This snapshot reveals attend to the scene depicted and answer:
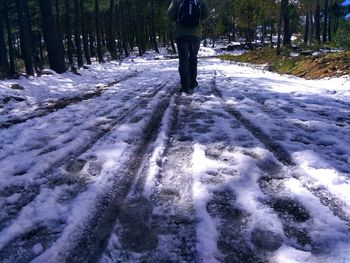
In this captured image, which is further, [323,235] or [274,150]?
[274,150]

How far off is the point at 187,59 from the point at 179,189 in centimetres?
607

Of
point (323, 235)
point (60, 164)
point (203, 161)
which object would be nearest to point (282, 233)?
point (323, 235)

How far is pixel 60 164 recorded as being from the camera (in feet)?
11.8

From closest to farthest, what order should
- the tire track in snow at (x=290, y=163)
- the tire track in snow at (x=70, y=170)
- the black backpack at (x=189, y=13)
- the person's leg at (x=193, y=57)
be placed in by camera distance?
1. the tire track in snow at (x=290, y=163)
2. the tire track in snow at (x=70, y=170)
3. the black backpack at (x=189, y=13)
4. the person's leg at (x=193, y=57)

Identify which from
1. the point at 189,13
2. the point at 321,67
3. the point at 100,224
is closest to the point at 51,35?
the point at 189,13

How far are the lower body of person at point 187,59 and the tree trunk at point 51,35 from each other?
34.5 feet

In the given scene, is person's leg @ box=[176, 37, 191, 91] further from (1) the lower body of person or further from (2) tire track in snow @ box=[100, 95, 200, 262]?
(2) tire track in snow @ box=[100, 95, 200, 262]

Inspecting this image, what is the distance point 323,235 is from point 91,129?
348 centimetres

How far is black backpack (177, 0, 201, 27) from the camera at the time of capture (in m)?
8.19

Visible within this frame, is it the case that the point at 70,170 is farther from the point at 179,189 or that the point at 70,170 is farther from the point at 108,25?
the point at 108,25

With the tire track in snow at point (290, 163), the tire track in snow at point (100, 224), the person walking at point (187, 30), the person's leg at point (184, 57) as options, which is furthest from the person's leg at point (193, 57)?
the tire track in snow at point (100, 224)

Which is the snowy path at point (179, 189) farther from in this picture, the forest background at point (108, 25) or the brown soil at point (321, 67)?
the forest background at point (108, 25)

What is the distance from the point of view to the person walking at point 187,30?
8.23 meters

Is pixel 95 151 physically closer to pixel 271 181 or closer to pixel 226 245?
pixel 271 181
